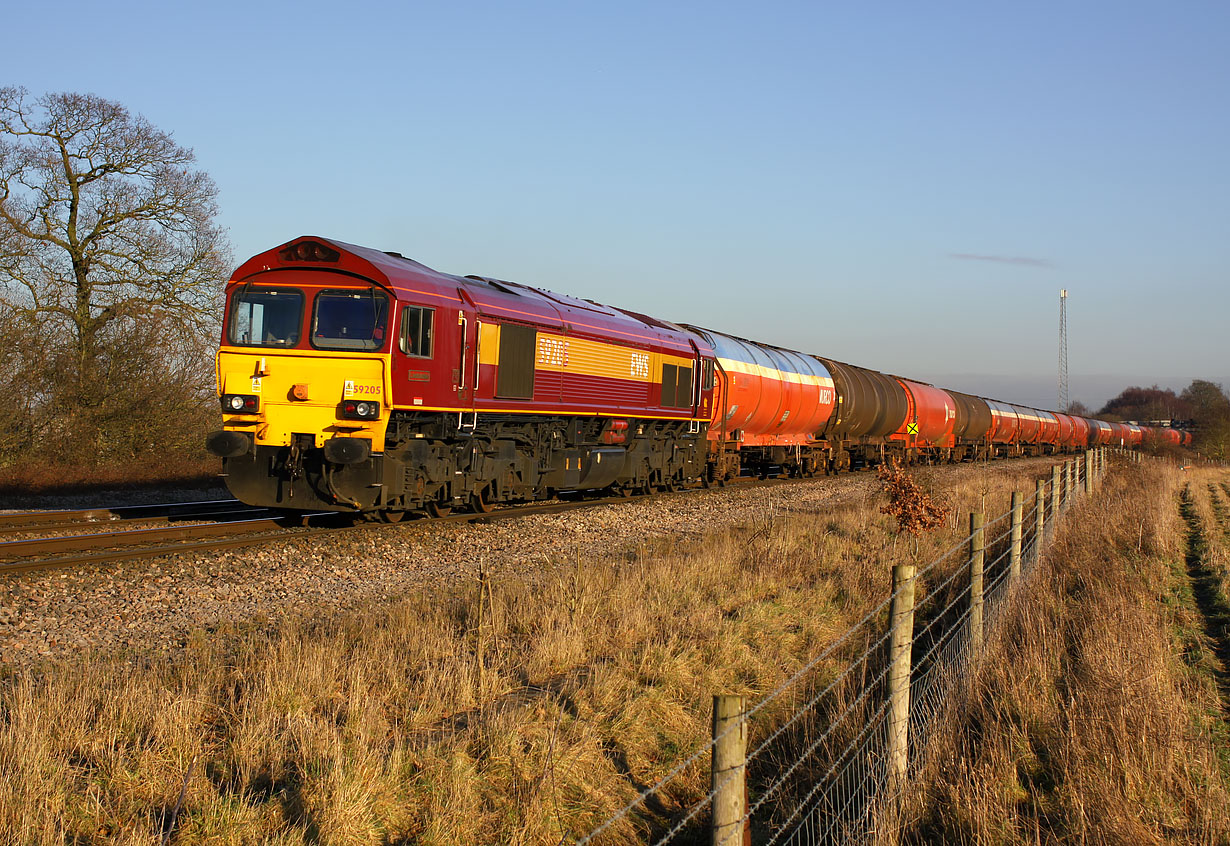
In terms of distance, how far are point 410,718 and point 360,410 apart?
732 cm

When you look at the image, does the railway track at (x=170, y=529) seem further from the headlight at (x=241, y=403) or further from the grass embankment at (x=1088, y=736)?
the grass embankment at (x=1088, y=736)

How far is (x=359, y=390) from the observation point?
13.0m

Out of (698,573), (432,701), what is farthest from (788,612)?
(432,701)

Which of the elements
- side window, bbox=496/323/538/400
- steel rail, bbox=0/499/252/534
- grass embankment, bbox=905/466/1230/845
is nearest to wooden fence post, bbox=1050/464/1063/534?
grass embankment, bbox=905/466/1230/845

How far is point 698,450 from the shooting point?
2388 cm

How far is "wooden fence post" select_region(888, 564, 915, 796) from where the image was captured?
17.8 feet

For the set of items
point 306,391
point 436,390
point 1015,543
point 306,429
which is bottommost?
point 1015,543

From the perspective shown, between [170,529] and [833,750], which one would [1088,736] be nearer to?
[833,750]

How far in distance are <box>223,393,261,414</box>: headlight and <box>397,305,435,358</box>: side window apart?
209 centimetres

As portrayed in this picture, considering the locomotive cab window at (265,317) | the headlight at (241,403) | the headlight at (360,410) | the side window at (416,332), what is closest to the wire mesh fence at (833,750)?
the headlight at (360,410)

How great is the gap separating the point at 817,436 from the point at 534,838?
87.3ft

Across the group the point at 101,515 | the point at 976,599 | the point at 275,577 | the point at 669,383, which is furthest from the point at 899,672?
the point at 669,383

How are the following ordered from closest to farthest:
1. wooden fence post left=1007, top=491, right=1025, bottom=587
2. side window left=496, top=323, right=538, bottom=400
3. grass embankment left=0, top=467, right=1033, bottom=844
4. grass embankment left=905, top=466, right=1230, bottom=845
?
grass embankment left=0, top=467, right=1033, bottom=844 → grass embankment left=905, top=466, right=1230, bottom=845 → wooden fence post left=1007, top=491, right=1025, bottom=587 → side window left=496, top=323, right=538, bottom=400

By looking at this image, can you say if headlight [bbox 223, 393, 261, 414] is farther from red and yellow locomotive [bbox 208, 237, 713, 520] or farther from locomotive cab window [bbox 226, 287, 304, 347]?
locomotive cab window [bbox 226, 287, 304, 347]
